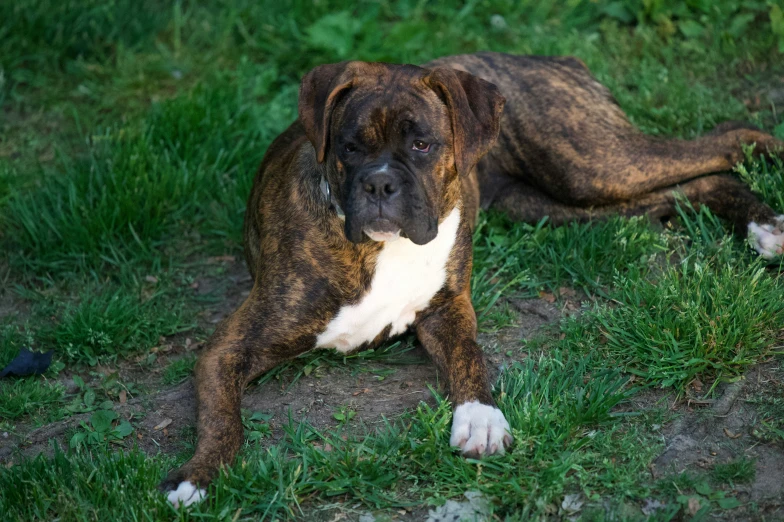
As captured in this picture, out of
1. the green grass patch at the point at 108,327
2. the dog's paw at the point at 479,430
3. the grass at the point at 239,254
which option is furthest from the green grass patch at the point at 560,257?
the green grass patch at the point at 108,327

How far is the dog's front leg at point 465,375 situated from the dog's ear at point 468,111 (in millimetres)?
729

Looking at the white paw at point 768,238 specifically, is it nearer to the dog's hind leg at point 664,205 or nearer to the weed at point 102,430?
the dog's hind leg at point 664,205

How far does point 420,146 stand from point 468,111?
0.26m

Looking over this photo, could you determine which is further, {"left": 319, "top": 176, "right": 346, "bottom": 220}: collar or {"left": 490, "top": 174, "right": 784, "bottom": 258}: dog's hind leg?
{"left": 490, "top": 174, "right": 784, "bottom": 258}: dog's hind leg

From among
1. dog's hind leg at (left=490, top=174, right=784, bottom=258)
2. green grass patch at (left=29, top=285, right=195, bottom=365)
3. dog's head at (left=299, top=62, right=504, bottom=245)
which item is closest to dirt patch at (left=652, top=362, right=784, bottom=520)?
dog's hind leg at (left=490, top=174, right=784, bottom=258)

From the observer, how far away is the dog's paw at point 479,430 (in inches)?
144

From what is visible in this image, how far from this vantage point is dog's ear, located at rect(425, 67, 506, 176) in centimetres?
396

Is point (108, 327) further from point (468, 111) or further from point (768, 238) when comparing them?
point (768, 238)

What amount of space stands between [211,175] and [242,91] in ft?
3.16

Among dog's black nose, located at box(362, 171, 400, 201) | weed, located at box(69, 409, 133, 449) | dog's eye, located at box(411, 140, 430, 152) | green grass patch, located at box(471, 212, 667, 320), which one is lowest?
weed, located at box(69, 409, 133, 449)

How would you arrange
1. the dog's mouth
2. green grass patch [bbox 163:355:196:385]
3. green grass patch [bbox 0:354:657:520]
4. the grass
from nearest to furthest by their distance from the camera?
1. green grass patch [bbox 0:354:657:520]
2. the grass
3. the dog's mouth
4. green grass patch [bbox 163:355:196:385]

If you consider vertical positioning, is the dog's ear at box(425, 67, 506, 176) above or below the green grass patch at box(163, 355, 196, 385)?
above

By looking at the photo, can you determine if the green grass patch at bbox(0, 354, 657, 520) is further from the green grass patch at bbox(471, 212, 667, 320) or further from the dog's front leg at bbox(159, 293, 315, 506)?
A: the green grass patch at bbox(471, 212, 667, 320)

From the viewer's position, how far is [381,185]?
3.75m
